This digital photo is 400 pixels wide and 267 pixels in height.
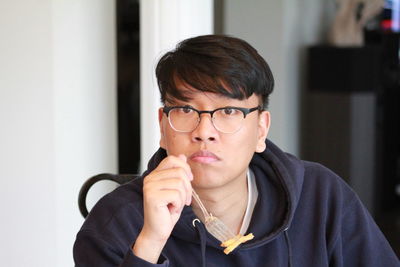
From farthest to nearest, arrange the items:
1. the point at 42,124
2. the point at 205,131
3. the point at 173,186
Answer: the point at 42,124 < the point at 205,131 < the point at 173,186

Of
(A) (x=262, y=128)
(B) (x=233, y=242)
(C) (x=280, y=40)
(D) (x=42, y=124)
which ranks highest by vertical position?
(C) (x=280, y=40)

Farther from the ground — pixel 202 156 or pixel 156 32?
pixel 156 32

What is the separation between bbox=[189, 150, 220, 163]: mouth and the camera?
145 centimetres

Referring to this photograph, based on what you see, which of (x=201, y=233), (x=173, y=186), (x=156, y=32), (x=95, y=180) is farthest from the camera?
(x=156, y=32)

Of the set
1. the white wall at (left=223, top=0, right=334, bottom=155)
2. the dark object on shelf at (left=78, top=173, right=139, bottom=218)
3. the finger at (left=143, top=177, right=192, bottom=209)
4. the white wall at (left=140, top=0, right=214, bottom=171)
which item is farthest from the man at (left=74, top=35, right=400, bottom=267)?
the white wall at (left=223, top=0, right=334, bottom=155)

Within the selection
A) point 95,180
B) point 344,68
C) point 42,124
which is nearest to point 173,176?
point 95,180

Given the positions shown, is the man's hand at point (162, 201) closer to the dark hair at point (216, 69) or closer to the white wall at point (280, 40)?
the dark hair at point (216, 69)

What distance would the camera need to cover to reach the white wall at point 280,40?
15.9 feet

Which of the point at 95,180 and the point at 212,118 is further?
the point at 95,180

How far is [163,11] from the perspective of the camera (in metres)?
2.74

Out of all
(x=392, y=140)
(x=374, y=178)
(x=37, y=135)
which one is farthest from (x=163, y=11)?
(x=392, y=140)

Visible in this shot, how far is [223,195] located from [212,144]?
18cm

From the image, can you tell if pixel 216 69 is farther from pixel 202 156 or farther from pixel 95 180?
pixel 95 180

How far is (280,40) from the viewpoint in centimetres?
483
